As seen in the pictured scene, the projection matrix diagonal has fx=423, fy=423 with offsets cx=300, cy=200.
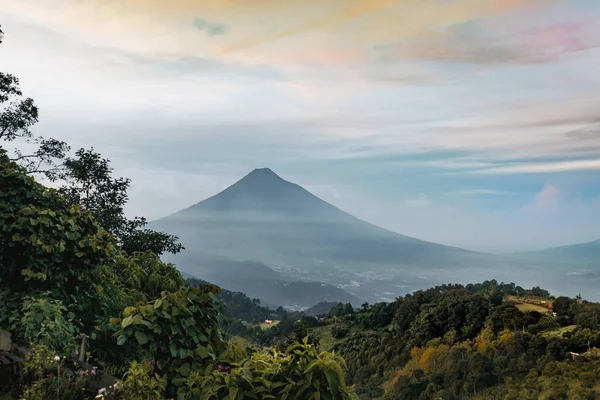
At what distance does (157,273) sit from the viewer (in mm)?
9000

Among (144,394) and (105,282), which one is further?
(105,282)

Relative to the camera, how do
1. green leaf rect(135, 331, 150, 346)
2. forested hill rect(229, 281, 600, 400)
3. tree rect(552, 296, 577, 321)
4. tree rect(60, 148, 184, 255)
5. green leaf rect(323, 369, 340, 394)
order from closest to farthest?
green leaf rect(323, 369, 340, 394) < green leaf rect(135, 331, 150, 346) < tree rect(60, 148, 184, 255) < forested hill rect(229, 281, 600, 400) < tree rect(552, 296, 577, 321)

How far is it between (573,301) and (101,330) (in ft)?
101

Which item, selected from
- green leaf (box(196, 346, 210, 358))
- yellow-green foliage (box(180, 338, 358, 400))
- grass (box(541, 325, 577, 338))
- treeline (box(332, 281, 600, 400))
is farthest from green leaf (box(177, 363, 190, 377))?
grass (box(541, 325, 577, 338))

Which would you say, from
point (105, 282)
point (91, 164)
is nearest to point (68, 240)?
point (105, 282)

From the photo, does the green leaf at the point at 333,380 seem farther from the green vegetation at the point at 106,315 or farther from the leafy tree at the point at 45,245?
the leafy tree at the point at 45,245

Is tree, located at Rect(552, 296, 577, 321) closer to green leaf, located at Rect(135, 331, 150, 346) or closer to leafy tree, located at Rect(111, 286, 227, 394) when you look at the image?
leafy tree, located at Rect(111, 286, 227, 394)

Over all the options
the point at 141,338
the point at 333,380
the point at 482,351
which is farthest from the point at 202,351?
the point at 482,351

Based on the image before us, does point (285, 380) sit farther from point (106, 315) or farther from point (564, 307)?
point (564, 307)

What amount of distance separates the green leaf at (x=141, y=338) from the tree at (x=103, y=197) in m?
11.5

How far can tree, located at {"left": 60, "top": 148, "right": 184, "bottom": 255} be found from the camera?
1458 centimetres

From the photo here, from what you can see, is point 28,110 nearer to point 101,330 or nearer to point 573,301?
point 101,330

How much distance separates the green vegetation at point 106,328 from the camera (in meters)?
3.40

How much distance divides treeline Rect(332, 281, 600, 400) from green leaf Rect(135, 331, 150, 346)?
20.7 meters
